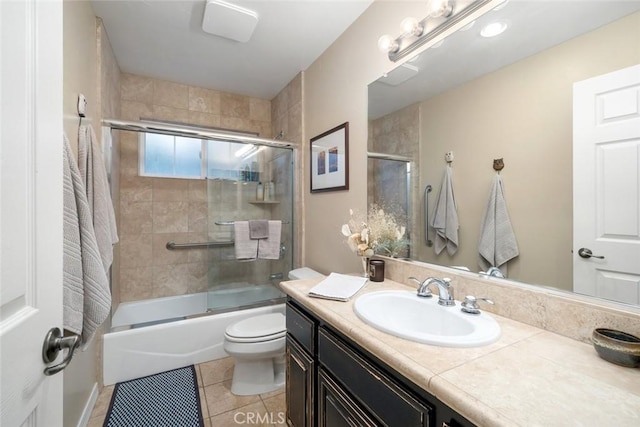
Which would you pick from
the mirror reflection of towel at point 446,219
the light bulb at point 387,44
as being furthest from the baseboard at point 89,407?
the light bulb at point 387,44

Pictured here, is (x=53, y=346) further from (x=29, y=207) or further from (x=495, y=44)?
(x=495, y=44)

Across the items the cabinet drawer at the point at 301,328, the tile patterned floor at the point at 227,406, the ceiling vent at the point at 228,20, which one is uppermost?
the ceiling vent at the point at 228,20

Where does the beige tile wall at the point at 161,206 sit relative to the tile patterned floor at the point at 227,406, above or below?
above

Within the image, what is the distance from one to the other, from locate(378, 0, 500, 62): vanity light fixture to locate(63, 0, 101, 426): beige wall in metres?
1.59

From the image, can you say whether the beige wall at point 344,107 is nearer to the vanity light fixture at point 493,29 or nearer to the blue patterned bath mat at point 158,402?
the vanity light fixture at point 493,29

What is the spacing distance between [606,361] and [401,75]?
55.2 inches

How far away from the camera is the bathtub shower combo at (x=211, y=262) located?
6.38 feet

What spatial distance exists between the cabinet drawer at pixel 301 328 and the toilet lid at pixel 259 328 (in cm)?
40

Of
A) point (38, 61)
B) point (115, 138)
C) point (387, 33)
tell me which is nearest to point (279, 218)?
point (115, 138)

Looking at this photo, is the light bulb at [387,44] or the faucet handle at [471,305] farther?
the light bulb at [387,44]

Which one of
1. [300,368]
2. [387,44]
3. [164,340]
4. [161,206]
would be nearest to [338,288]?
[300,368]

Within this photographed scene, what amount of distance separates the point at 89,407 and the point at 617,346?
7.76 feet

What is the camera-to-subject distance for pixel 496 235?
105 cm

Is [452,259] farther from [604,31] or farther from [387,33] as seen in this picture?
[387,33]
